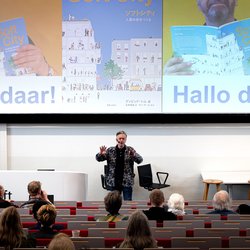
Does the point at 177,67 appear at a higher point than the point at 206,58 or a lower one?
lower

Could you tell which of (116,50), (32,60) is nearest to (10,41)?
(32,60)

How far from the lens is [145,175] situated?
37.1 ft

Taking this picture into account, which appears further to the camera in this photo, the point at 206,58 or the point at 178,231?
the point at 206,58

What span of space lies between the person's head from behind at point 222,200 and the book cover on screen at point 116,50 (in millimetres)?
4659

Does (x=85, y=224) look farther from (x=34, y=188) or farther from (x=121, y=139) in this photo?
(x=121, y=139)

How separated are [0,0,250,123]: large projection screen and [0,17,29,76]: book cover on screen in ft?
0.06

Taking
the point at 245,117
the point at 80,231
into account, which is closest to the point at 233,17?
the point at 245,117

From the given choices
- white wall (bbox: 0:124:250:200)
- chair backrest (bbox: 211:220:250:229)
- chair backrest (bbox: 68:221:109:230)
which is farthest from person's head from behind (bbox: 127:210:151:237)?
white wall (bbox: 0:124:250:200)

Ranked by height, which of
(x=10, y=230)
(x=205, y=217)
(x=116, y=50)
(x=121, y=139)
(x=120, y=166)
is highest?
(x=116, y=50)

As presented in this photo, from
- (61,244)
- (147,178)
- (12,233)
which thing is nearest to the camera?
(61,244)

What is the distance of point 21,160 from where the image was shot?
1191 centimetres

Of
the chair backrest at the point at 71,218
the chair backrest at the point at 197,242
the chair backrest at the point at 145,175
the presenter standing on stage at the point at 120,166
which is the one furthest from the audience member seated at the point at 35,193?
the chair backrest at the point at 145,175

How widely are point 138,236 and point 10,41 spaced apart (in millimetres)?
7615

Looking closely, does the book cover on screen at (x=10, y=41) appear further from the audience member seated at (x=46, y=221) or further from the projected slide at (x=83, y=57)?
the audience member seated at (x=46, y=221)
